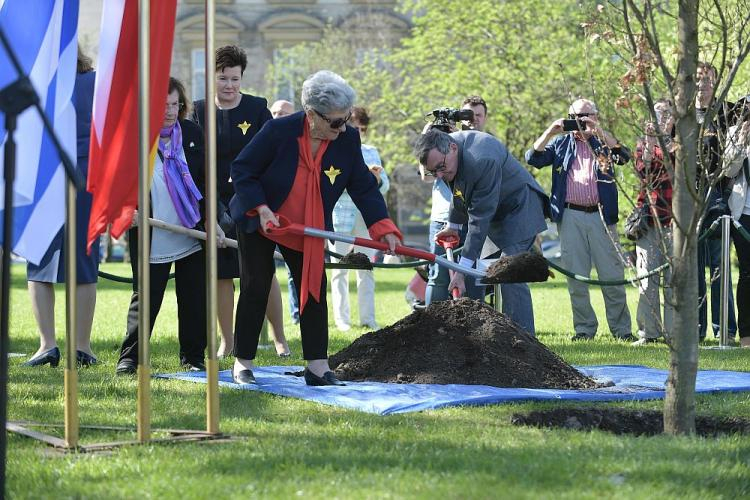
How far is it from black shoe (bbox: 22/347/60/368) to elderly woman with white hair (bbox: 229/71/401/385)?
1744 mm

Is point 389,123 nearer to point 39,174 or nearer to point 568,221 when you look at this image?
point 568,221

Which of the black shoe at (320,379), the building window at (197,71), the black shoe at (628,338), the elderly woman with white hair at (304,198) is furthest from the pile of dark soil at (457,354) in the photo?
the building window at (197,71)

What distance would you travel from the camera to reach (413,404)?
6824 millimetres

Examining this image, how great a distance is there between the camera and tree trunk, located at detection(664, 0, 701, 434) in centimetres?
567

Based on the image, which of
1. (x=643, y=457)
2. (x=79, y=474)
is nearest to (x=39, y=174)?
(x=79, y=474)

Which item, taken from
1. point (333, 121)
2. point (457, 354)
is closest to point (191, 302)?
point (457, 354)

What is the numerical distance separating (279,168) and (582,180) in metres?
4.65

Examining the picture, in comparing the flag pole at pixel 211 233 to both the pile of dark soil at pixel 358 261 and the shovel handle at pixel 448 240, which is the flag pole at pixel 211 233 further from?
the shovel handle at pixel 448 240

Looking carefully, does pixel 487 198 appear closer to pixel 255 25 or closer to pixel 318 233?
pixel 318 233

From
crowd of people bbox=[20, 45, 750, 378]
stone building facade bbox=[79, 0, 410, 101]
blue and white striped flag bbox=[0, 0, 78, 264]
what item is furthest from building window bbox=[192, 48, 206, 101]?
blue and white striped flag bbox=[0, 0, 78, 264]

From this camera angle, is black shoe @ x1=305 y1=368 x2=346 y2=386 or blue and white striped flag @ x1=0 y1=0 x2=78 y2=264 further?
black shoe @ x1=305 y1=368 x2=346 y2=386

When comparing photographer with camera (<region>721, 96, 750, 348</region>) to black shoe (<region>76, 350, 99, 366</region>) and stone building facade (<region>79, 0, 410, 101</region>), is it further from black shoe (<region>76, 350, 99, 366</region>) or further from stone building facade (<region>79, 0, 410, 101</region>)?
stone building facade (<region>79, 0, 410, 101</region>)

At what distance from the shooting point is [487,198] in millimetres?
9320

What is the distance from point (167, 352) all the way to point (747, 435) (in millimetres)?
5446
